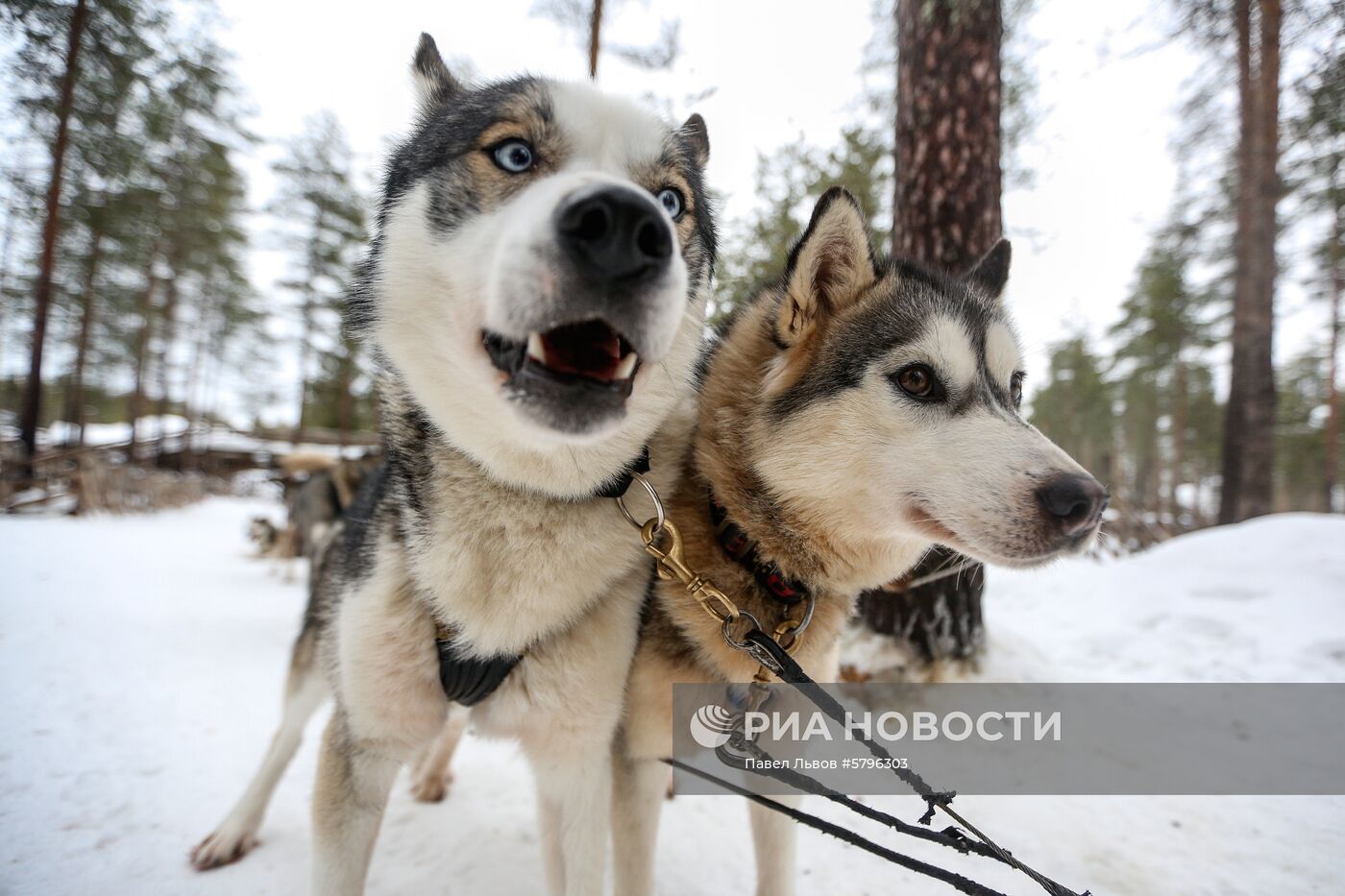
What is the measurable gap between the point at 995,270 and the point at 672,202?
4.89 ft

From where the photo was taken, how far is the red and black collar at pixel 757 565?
1.75 meters

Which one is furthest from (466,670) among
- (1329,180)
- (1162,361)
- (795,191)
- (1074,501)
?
(1162,361)

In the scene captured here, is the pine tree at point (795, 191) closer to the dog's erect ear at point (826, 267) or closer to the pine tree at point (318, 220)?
the dog's erect ear at point (826, 267)

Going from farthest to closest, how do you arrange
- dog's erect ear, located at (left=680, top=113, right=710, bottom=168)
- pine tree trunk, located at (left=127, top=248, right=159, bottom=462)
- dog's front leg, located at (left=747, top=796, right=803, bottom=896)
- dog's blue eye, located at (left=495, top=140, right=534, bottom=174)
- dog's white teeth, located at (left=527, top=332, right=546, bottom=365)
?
pine tree trunk, located at (left=127, top=248, right=159, bottom=462)
dog's erect ear, located at (left=680, top=113, right=710, bottom=168)
dog's front leg, located at (left=747, top=796, right=803, bottom=896)
dog's blue eye, located at (left=495, top=140, right=534, bottom=174)
dog's white teeth, located at (left=527, top=332, right=546, bottom=365)

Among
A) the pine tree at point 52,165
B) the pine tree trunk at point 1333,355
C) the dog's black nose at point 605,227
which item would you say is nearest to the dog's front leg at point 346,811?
the dog's black nose at point 605,227

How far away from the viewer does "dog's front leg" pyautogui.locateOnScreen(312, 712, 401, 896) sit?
1.54 meters

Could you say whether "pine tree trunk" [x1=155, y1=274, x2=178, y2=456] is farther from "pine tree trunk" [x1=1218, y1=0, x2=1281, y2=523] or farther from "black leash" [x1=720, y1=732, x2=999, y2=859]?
"pine tree trunk" [x1=1218, y1=0, x2=1281, y2=523]

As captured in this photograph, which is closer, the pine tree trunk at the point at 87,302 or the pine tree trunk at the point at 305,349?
the pine tree trunk at the point at 87,302

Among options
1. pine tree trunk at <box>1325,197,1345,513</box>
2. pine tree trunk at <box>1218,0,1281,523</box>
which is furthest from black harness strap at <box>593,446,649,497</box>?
pine tree trunk at <box>1325,197,1345,513</box>

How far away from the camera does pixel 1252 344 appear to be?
8.24 metres

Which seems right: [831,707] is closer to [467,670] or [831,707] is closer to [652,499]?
[652,499]

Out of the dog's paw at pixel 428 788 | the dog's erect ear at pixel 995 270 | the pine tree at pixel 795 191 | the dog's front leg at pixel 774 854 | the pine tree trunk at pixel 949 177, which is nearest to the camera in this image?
the dog's front leg at pixel 774 854

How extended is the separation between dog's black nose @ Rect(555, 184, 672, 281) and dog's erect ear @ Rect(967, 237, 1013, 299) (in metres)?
1.75

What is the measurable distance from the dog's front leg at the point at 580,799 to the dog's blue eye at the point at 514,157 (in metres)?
1.59
